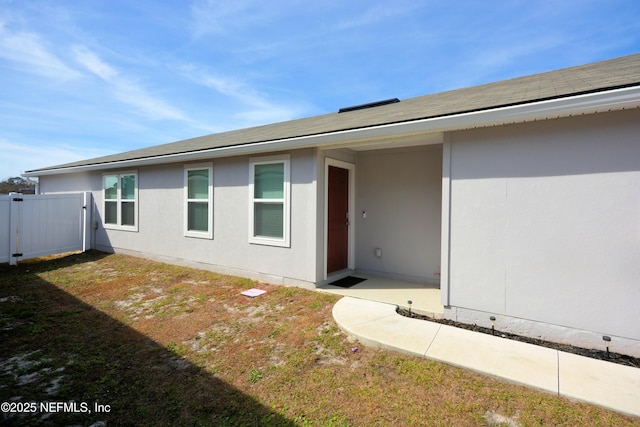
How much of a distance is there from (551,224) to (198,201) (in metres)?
7.05

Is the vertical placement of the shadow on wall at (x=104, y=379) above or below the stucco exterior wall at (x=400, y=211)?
below

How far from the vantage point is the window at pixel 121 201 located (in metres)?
8.66

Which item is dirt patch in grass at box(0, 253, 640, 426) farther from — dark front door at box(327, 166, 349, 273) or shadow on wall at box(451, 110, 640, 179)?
shadow on wall at box(451, 110, 640, 179)

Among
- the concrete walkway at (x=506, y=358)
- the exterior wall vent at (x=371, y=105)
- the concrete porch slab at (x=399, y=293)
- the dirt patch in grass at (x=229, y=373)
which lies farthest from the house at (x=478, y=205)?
the exterior wall vent at (x=371, y=105)

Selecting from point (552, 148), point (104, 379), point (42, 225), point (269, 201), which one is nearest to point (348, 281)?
point (269, 201)

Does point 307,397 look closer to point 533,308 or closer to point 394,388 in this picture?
point 394,388

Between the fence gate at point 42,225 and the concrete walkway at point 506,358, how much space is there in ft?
31.1

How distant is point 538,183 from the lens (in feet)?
11.1

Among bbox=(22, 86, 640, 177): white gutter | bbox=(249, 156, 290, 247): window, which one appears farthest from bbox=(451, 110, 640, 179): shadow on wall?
bbox=(249, 156, 290, 247): window

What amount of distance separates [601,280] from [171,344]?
5067 millimetres

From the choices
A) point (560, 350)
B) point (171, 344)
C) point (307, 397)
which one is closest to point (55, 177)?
point (171, 344)

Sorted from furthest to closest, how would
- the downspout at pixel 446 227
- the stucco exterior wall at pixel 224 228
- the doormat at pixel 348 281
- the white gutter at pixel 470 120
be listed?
the doormat at pixel 348 281 → the stucco exterior wall at pixel 224 228 → the downspout at pixel 446 227 → the white gutter at pixel 470 120

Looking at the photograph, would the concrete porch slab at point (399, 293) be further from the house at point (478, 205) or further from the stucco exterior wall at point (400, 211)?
the stucco exterior wall at point (400, 211)

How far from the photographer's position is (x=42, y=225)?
8.43 m
